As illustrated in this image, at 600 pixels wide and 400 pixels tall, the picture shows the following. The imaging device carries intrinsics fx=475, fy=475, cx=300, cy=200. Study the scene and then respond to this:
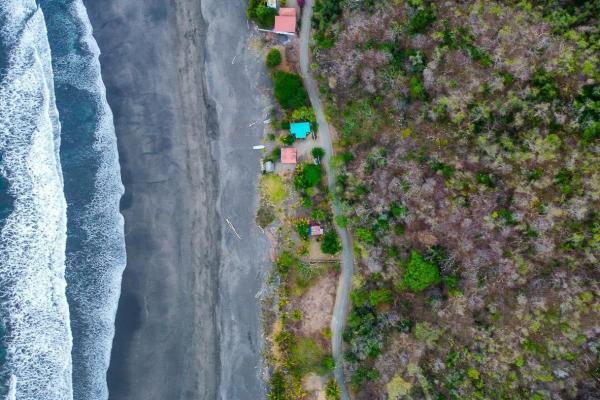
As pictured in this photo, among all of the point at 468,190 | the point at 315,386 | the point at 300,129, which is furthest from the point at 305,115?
the point at 315,386

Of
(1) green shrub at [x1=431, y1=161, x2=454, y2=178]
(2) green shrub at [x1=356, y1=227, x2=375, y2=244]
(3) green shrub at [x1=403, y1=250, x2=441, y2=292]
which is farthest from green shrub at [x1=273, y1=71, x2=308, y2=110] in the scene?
(3) green shrub at [x1=403, y1=250, x2=441, y2=292]

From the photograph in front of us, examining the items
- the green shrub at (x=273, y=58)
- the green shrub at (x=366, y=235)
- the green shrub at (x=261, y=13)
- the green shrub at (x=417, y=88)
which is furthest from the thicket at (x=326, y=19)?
the green shrub at (x=366, y=235)

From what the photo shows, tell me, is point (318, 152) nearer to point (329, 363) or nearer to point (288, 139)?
point (288, 139)

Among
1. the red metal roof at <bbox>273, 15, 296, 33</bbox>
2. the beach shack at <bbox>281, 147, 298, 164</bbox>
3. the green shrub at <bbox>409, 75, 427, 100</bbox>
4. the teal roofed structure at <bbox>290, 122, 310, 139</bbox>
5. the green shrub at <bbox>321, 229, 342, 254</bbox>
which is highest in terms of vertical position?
the red metal roof at <bbox>273, 15, 296, 33</bbox>

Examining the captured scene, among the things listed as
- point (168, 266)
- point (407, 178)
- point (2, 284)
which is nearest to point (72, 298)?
point (2, 284)

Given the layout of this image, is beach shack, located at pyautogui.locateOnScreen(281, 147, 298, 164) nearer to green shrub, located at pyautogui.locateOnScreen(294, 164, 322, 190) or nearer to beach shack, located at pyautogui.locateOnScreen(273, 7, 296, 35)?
green shrub, located at pyautogui.locateOnScreen(294, 164, 322, 190)

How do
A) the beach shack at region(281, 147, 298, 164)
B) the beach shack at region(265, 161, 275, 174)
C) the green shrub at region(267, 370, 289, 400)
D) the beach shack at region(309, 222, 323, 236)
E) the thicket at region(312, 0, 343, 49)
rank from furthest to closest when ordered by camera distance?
the beach shack at region(265, 161, 275, 174), the beach shack at region(281, 147, 298, 164), the beach shack at region(309, 222, 323, 236), the green shrub at region(267, 370, 289, 400), the thicket at region(312, 0, 343, 49)

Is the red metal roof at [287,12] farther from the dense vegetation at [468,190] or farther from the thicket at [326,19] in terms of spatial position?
the dense vegetation at [468,190]

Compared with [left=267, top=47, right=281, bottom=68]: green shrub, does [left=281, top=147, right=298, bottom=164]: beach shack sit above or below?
below
